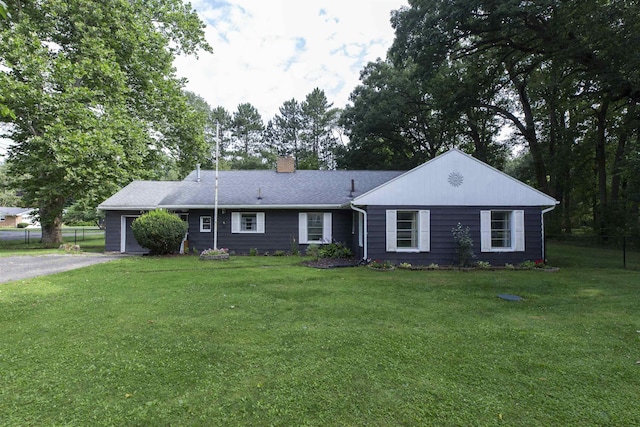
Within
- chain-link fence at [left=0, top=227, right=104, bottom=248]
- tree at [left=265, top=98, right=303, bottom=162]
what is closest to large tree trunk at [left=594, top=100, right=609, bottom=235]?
tree at [left=265, top=98, right=303, bottom=162]

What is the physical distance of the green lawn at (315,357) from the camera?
2.69 metres

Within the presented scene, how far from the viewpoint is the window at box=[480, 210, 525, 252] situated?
436 inches

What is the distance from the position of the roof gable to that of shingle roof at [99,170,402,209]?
3.49 meters

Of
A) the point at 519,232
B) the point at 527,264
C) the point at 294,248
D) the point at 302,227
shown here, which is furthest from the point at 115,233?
the point at 527,264

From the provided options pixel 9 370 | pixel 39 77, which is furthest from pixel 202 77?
pixel 9 370

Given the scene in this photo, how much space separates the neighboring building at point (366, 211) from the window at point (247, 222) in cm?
4

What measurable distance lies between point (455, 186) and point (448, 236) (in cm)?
171

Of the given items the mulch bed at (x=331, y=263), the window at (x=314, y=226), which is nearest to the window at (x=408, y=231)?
the mulch bed at (x=331, y=263)

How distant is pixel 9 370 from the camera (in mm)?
3361

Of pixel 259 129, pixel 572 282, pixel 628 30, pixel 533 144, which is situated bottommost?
pixel 572 282

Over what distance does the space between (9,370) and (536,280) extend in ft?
33.9

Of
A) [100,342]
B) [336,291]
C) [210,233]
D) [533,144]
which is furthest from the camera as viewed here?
[533,144]

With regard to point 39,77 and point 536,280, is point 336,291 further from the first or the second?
point 39,77

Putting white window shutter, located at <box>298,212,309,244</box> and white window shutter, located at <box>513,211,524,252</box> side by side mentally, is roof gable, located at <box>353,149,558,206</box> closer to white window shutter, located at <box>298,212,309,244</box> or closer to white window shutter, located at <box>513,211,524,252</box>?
white window shutter, located at <box>513,211,524,252</box>
